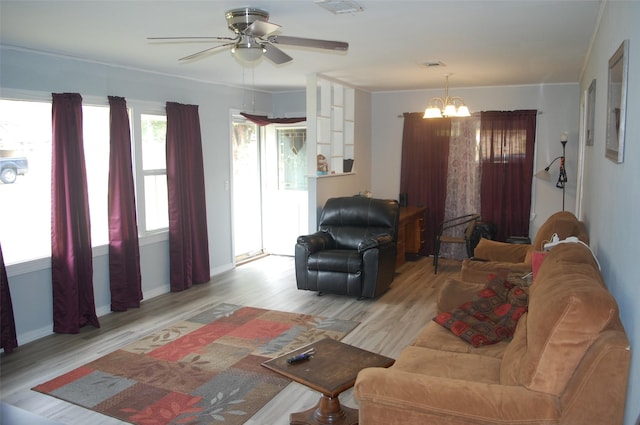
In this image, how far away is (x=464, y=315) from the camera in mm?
3098

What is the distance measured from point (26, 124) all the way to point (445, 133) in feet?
17.2

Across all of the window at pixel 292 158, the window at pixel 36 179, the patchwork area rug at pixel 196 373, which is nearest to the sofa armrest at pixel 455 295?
the patchwork area rug at pixel 196 373

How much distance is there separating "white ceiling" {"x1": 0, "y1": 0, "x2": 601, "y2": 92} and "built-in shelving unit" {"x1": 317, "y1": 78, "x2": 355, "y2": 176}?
2.37ft

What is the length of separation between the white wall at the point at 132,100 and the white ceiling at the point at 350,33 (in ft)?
0.57

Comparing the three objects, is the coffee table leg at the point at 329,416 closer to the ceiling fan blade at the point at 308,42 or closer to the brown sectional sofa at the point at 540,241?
the brown sectional sofa at the point at 540,241

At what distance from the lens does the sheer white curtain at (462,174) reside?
7.11 meters

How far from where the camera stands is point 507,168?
685 cm

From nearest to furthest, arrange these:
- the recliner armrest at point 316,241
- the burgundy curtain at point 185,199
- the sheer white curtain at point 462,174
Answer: the recliner armrest at point 316,241
the burgundy curtain at point 185,199
the sheer white curtain at point 462,174

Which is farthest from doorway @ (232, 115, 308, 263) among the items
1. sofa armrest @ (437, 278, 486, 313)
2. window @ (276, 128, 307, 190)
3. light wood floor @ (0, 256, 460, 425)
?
sofa armrest @ (437, 278, 486, 313)

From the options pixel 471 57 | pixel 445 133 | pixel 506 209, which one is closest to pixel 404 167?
pixel 445 133

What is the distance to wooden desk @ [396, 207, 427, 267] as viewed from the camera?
668 cm

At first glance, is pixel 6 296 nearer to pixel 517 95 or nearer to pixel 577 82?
pixel 517 95

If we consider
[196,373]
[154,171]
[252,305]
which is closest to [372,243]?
[252,305]

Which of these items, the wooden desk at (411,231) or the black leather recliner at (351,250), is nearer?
the black leather recliner at (351,250)
